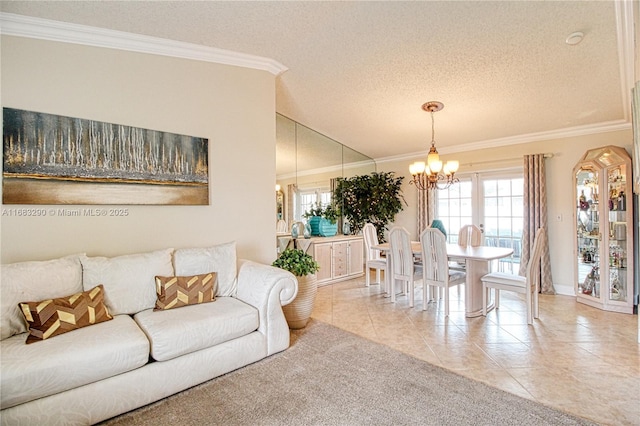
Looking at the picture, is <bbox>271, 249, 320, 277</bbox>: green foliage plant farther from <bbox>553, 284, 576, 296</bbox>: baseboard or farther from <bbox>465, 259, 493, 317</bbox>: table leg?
<bbox>553, 284, 576, 296</bbox>: baseboard

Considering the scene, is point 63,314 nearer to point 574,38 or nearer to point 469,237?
point 574,38

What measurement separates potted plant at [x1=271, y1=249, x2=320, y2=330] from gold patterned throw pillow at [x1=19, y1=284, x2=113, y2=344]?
1510mm

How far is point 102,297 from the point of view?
217 cm

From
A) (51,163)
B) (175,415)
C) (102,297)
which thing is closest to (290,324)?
(175,415)

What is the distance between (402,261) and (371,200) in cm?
224

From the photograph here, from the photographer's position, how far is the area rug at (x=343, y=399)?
1.76m

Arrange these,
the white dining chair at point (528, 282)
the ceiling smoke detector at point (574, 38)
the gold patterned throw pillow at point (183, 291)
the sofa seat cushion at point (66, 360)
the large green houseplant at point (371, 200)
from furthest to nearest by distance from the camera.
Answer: the large green houseplant at point (371, 200)
the white dining chair at point (528, 282)
the ceiling smoke detector at point (574, 38)
the gold patterned throw pillow at point (183, 291)
the sofa seat cushion at point (66, 360)

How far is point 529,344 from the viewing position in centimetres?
275

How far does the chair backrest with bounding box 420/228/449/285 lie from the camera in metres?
3.56

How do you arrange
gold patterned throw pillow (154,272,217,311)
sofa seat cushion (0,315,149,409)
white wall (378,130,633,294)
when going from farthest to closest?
white wall (378,130,633,294) → gold patterned throw pillow (154,272,217,311) → sofa seat cushion (0,315,149,409)

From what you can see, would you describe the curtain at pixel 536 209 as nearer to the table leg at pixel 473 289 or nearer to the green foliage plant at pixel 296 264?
the table leg at pixel 473 289

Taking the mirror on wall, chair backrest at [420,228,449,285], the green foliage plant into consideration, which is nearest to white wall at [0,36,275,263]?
the green foliage plant

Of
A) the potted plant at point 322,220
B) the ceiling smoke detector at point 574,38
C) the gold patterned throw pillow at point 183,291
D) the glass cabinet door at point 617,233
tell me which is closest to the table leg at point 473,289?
the glass cabinet door at point 617,233

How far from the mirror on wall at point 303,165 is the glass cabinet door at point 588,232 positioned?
12.1 ft
